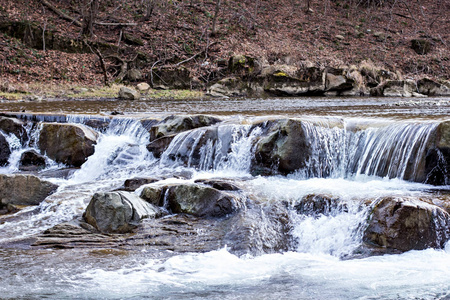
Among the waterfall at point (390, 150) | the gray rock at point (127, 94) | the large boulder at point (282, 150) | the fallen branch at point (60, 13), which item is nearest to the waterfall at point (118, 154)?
the large boulder at point (282, 150)

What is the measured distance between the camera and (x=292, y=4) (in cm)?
3241

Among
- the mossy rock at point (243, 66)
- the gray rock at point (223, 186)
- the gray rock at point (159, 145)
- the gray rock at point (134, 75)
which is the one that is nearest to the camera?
the gray rock at point (223, 186)

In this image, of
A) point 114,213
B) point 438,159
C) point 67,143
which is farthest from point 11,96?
point 438,159

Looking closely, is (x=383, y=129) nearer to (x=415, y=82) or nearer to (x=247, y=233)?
(x=247, y=233)

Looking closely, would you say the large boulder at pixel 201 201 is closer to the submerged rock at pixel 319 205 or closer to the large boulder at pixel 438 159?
the submerged rock at pixel 319 205

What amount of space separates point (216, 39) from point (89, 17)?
265 inches

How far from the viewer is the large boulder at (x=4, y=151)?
10.6 m

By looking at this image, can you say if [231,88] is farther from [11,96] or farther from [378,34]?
[378,34]

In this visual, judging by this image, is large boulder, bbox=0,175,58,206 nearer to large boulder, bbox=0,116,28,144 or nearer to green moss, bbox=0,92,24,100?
large boulder, bbox=0,116,28,144

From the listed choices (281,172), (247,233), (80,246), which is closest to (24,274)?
(80,246)

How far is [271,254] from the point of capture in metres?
5.58

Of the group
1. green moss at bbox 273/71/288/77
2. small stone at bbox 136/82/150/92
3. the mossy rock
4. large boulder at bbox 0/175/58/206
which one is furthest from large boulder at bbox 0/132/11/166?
green moss at bbox 273/71/288/77

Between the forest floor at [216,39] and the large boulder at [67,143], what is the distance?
25.6ft

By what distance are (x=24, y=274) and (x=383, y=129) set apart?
667 cm
